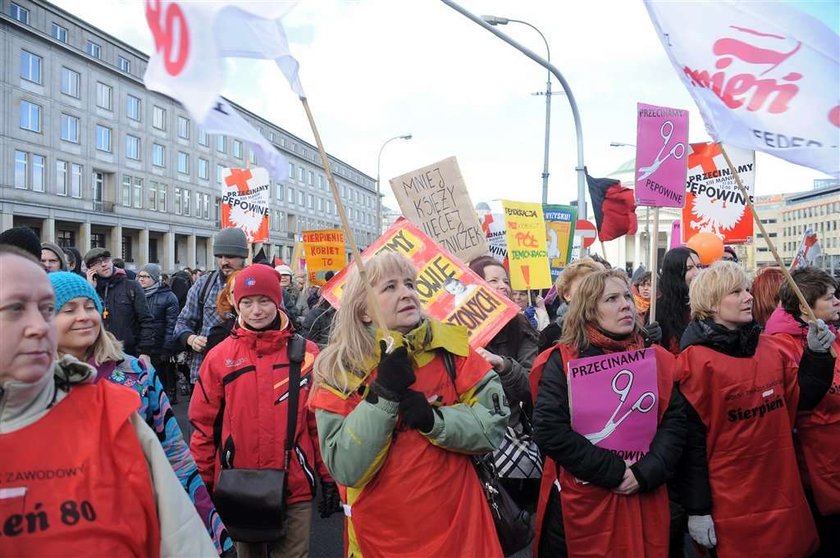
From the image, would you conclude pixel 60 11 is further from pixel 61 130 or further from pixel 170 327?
pixel 170 327

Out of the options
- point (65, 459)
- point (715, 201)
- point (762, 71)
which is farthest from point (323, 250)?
point (65, 459)

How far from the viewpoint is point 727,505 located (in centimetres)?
310

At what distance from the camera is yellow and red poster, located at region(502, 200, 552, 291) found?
6781 millimetres

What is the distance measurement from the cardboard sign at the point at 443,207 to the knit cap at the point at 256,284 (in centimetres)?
207

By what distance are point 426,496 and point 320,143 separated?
137cm

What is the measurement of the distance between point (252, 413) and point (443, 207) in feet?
9.32

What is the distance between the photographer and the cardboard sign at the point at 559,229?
33.4 ft

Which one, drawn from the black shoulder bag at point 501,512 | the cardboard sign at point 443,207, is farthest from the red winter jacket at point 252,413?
the cardboard sign at point 443,207

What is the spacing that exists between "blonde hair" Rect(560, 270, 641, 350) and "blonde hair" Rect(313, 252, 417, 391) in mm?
934

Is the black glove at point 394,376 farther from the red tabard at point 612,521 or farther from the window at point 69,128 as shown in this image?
the window at point 69,128

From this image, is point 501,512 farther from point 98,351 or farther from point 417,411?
point 98,351

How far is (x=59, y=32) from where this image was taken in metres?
45.4

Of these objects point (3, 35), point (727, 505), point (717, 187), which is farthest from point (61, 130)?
point (727, 505)

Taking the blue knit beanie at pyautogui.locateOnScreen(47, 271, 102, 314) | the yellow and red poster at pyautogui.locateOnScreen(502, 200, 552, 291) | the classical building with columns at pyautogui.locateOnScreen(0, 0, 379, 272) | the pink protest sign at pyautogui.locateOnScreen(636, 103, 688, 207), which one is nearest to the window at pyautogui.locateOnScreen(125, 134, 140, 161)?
the classical building with columns at pyautogui.locateOnScreen(0, 0, 379, 272)
